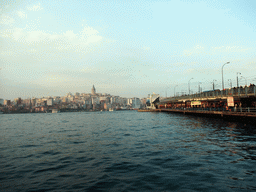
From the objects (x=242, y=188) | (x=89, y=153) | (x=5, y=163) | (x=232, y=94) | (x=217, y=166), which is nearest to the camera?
(x=242, y=188)

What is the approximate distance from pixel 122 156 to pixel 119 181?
5.09 m

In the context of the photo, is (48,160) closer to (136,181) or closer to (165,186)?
(136,181)

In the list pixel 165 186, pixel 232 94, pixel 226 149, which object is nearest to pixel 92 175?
pixel 165 186

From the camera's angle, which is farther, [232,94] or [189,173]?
[232,94]

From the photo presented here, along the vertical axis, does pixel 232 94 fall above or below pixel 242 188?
above

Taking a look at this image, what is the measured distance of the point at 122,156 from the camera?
1453cm

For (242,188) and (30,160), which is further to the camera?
(30,160)

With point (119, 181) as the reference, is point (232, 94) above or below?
above

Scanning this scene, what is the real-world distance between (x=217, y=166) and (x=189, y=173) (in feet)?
8.07

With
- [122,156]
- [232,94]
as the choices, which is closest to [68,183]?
[122,156]

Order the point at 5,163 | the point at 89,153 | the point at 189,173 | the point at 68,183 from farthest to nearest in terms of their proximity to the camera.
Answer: the point at 89,153, the point at 5,163, the point at 189,173, the point at 68,183

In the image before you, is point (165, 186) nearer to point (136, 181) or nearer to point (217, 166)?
point (136, 181)

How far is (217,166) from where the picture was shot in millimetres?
11484

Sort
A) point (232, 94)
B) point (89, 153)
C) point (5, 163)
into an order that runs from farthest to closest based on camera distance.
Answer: point (232, 94) < point (89, 153) < point (5, 163)
